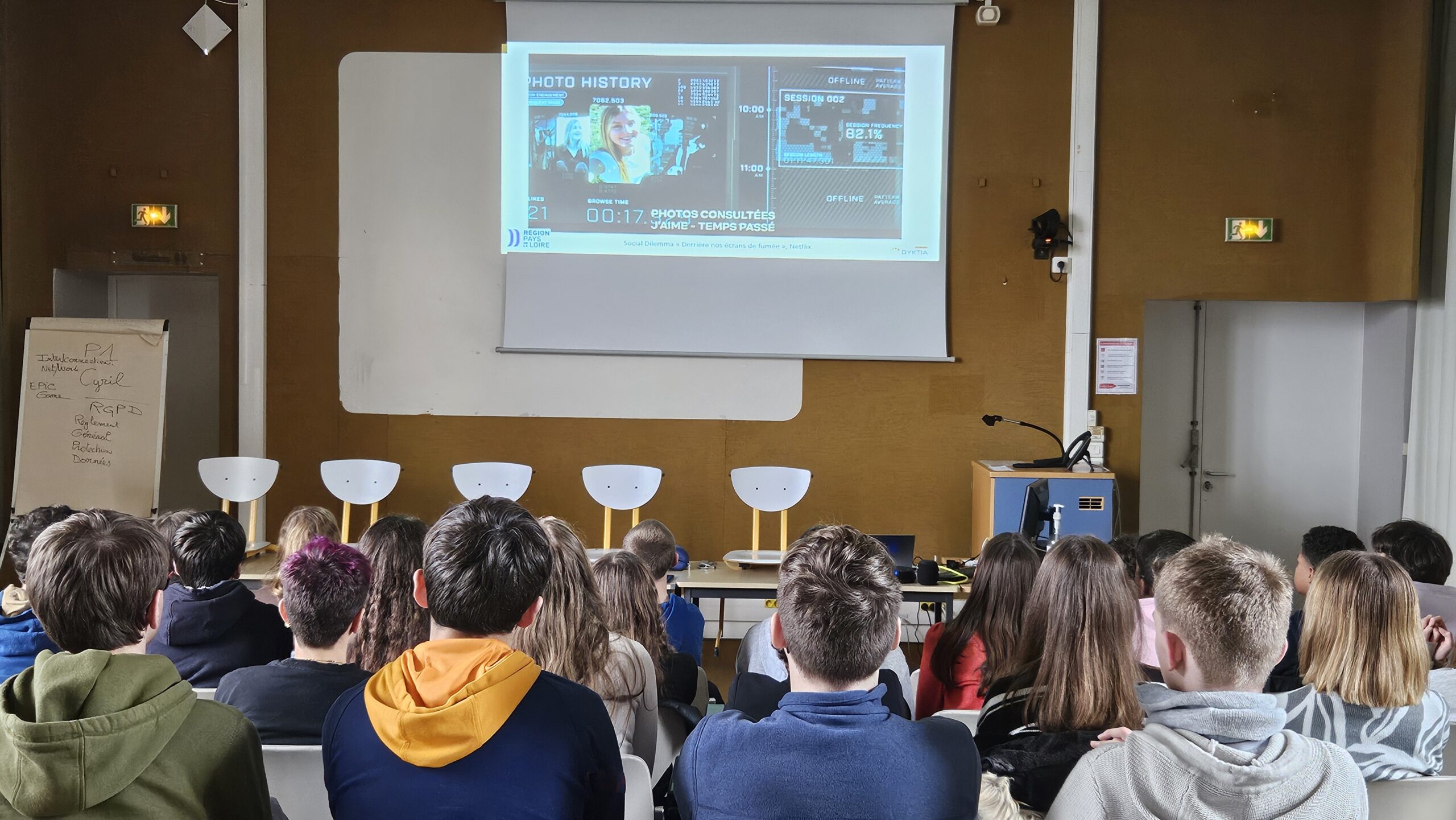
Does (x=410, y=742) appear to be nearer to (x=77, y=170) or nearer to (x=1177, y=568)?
(x=1177, y=568)

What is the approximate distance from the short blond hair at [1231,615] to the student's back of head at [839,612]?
445 mm

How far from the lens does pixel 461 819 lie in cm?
141

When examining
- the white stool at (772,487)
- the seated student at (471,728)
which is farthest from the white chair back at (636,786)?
the white stool at (772,487)

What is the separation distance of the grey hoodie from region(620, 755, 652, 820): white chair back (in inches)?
27.6

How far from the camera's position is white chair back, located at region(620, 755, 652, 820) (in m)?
1.66

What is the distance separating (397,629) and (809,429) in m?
3.92

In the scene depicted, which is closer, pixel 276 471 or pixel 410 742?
pixel 410 742

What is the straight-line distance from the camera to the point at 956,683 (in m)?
2.42

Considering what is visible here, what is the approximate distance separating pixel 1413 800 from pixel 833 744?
1.09 m

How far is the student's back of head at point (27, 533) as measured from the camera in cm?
256

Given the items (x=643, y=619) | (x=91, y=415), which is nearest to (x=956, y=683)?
(x=643, y=619)

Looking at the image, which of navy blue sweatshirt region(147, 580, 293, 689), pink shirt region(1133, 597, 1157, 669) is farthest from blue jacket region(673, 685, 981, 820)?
navy blue sweatshirt region(147, 580, 293, 689)

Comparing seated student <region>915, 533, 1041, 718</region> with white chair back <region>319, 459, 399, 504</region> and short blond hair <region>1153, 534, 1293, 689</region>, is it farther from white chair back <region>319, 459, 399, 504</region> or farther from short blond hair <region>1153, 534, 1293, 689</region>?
white chair back <region>319, 459, 399, 504</region>

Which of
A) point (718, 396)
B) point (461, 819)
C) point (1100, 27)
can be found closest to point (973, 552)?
point (718, 396)
